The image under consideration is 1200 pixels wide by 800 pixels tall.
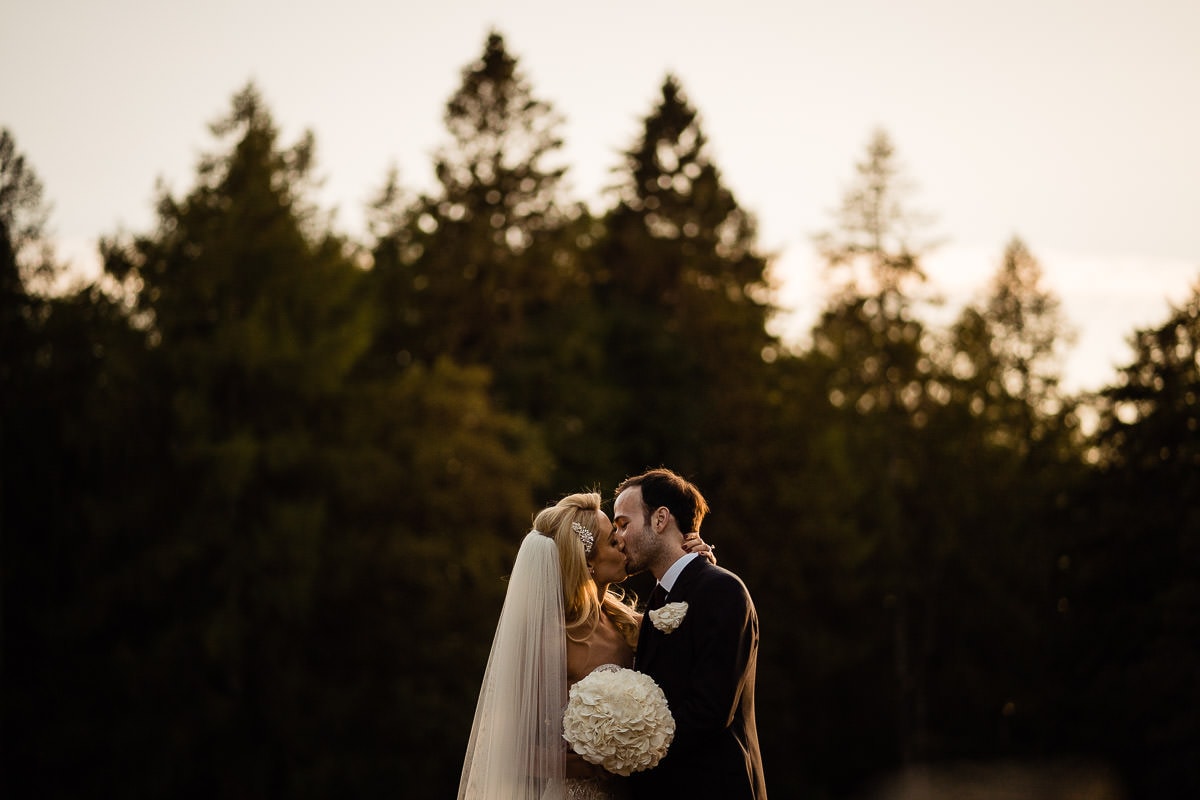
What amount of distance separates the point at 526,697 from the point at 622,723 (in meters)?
0.80

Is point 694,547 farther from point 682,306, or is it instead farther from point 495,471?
point 682,306

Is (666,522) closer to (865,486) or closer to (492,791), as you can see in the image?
(492,791)

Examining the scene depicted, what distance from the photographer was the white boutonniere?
5.78 meters

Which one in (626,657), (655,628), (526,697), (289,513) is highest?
(289,513)

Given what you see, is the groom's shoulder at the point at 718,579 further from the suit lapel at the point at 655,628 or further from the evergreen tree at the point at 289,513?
the evergreen tree at the point at 289,513

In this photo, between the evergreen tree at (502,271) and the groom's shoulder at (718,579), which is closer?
the groom's shoulder at (718,579)

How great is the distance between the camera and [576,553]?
643 cm

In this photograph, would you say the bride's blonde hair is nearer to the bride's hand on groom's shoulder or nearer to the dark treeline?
the bride's hand on groom's shoulder

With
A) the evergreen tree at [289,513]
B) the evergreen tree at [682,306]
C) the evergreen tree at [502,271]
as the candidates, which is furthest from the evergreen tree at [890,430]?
the evergreen tree at [289,513]

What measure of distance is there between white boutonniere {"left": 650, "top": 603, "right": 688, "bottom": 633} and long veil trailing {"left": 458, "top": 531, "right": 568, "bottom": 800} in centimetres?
70

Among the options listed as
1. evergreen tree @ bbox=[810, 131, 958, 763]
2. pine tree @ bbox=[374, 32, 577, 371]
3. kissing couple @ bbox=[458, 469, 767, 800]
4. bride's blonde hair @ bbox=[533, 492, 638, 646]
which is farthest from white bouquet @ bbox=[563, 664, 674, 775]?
evergreen tree @ bbox=[810, 131, 958, 763]

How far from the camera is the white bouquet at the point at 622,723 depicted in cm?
555

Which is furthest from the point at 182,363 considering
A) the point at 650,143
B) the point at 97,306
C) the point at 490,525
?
the point at 650,143

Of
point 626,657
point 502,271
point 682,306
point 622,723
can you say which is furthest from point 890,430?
point 622,723
